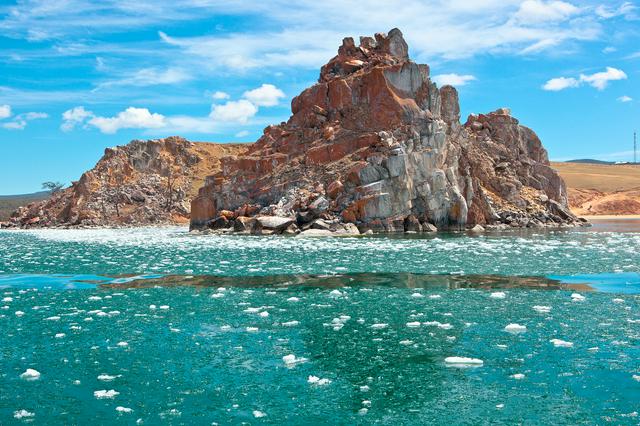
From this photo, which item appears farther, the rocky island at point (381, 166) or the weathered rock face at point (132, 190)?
the weathered rock face at point (132, 190)

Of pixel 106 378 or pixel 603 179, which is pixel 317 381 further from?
pixel 603 179

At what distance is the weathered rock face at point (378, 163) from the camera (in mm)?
67562

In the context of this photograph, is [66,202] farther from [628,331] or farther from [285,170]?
[628,331]

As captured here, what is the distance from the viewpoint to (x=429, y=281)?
2558 cm

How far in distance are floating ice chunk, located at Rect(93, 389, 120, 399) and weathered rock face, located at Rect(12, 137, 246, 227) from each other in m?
110

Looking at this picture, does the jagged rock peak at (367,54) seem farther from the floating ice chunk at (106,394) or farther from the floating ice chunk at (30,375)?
the floating ice chunk at (106,394)

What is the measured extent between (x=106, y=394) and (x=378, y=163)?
5863cm

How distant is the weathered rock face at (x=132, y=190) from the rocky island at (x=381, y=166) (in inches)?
1702

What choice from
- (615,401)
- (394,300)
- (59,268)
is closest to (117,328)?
(394,300)

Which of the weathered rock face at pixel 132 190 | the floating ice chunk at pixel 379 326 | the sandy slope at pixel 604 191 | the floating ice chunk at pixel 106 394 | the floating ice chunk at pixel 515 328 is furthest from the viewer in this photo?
the sandy slope at pixel 604 191

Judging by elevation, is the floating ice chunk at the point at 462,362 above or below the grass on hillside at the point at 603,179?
below

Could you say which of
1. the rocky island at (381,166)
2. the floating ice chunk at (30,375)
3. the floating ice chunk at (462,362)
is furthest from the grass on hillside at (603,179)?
the floating ice chunk at (30,375)

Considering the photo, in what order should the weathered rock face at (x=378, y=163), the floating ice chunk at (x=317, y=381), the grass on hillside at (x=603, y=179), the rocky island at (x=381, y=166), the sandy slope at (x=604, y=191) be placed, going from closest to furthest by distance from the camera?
1. the floating ice chunk at (x=317, y=381)
2. the rocky island at (x=381, y=166)
3. the weathered rock face at (x=378, y=163)
4. the sandy slope at (x=604, y=191)
5. the grass on hillside at (x=603, y=179)

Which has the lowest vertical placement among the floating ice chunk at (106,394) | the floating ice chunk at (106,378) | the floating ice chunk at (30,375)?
the floating ice chunk at (106,394)
